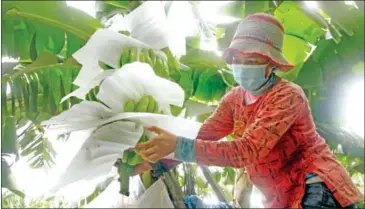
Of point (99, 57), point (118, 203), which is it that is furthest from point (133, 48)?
point (118, 203)

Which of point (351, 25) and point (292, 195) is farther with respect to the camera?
point (351, 25)

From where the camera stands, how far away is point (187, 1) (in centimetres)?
80

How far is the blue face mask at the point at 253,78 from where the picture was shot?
1.84 ft

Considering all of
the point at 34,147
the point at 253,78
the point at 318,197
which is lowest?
the point at 34,147

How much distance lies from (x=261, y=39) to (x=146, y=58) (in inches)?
4.6

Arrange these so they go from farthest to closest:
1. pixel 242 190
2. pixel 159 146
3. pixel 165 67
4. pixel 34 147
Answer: pixel 34 147
pixel 242 190
pixel 165 67
pixel 159 146

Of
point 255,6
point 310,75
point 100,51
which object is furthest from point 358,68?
point 100,51

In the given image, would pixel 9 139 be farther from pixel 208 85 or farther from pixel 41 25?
pixel 208 85

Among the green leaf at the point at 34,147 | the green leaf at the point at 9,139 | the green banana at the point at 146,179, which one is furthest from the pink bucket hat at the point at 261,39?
the green leaf at the point at 34,147

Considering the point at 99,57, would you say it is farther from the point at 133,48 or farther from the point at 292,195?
the point at 292,195

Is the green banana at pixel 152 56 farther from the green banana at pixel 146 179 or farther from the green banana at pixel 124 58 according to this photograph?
the green banana at pixel 146 179

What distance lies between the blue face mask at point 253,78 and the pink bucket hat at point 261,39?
14 mm

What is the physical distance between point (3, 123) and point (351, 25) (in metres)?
0.45

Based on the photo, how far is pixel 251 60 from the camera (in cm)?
56
